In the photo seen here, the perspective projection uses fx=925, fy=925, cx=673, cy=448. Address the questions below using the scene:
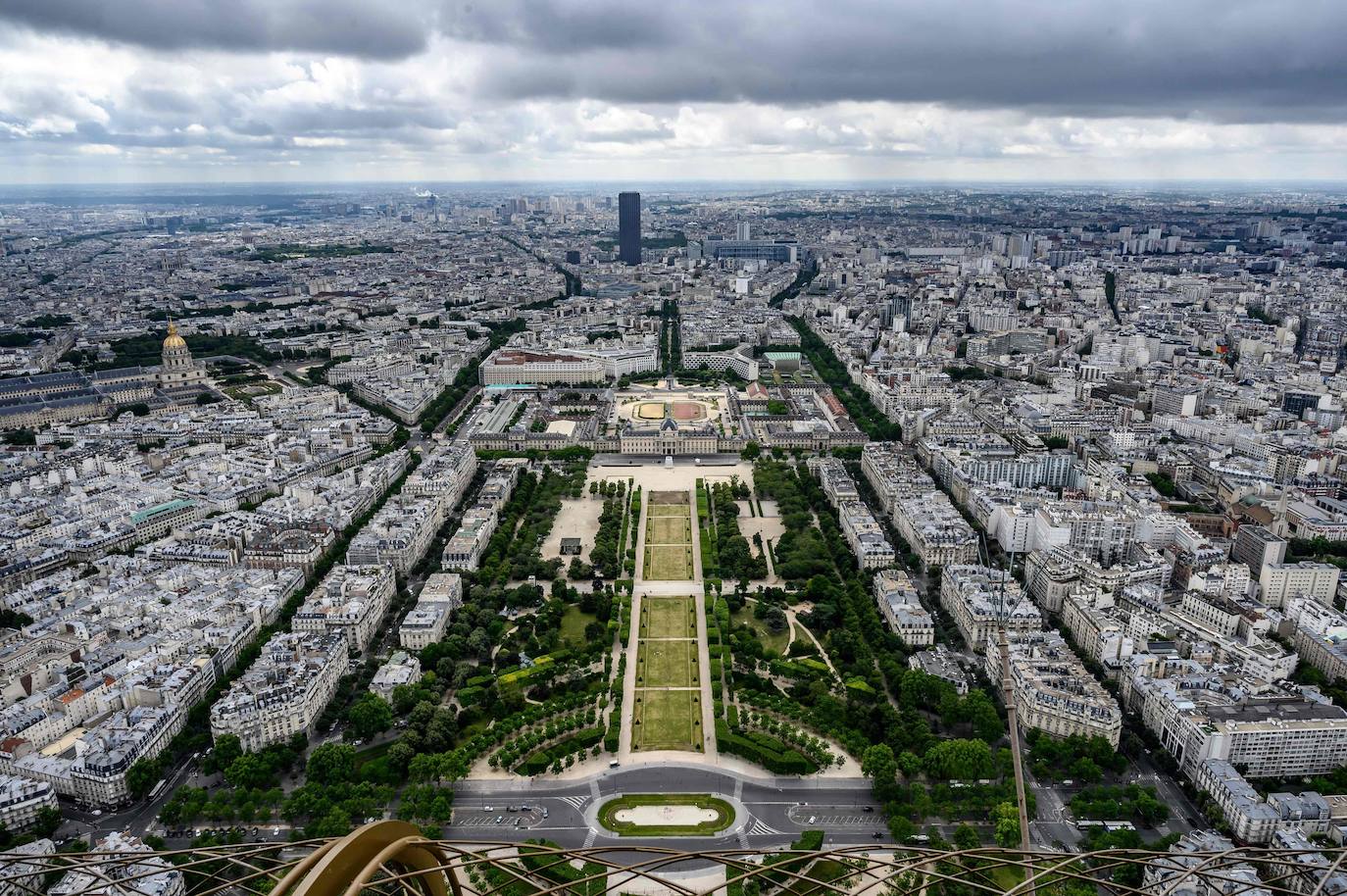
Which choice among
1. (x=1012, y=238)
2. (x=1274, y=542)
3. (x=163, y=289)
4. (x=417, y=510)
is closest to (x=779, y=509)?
(x=417, y=510)

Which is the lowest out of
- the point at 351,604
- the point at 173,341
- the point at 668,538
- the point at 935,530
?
the point at 668,538

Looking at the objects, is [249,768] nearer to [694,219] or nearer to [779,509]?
[779,509]

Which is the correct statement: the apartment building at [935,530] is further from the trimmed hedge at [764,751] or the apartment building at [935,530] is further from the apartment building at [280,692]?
the apartment building at [280,692]

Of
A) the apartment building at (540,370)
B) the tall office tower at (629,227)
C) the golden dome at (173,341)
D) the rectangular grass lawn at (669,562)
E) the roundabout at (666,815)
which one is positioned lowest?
the roundabout at (666,815)

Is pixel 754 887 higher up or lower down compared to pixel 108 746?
lower down

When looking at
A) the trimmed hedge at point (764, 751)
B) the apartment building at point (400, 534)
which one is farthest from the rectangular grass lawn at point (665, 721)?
the apartment building at point (400, 534)

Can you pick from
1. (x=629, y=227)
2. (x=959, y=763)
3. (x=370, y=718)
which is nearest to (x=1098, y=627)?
(x=959, y=763)

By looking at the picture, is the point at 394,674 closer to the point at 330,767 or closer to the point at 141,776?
the point at 330,767
